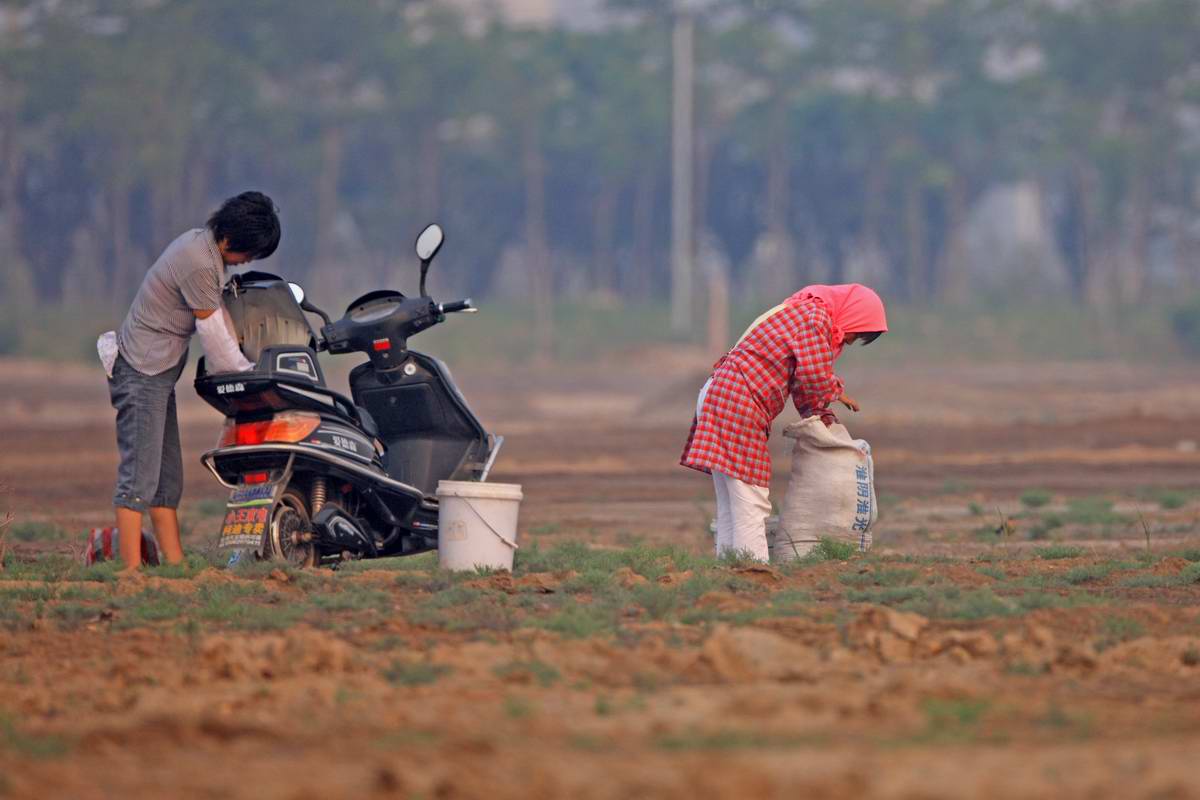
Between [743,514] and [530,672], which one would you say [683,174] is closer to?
[743,514]

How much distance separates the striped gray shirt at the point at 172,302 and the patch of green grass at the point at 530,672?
124 inches

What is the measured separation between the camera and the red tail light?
8711 mm

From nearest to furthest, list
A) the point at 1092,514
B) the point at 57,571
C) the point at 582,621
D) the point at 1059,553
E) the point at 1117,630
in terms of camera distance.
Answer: the point at 1117,630 < the point at 582,621 < the point at 57,571 < the point at 1059,553 < the point at 1092,514

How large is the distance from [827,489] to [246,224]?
10.6 ft

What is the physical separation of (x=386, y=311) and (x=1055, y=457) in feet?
44.2

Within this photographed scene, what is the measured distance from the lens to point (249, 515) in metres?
8.77

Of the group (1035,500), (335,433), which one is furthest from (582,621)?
(1035,500)

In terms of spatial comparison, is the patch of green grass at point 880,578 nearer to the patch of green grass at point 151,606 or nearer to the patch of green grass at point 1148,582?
the patch of green grass at point 1148,582

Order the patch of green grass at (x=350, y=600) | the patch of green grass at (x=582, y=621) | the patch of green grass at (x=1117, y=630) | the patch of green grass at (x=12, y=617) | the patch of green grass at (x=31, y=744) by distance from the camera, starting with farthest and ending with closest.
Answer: the patch of green grass at (x=350, y=600), the patch of green grass at (x=12, y=617), the patch of green grass at (x=582, y=621), the patch of green grass at (x=1117, y=630), the patch of green grass at (x=31, y=744)

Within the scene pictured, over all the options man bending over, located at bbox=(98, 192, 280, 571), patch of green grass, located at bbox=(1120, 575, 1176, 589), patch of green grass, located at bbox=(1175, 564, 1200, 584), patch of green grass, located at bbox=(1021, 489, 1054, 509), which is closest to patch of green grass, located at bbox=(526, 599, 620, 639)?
man bending over, located at bbox=(98, 192, 280, 571)

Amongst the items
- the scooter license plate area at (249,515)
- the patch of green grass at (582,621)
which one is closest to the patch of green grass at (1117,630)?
the patch of green grass at (582,621)

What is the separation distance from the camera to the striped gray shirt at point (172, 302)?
8.73 metres

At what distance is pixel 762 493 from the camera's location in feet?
31.2

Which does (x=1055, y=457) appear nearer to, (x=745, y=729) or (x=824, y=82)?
(x=745, y=729)
